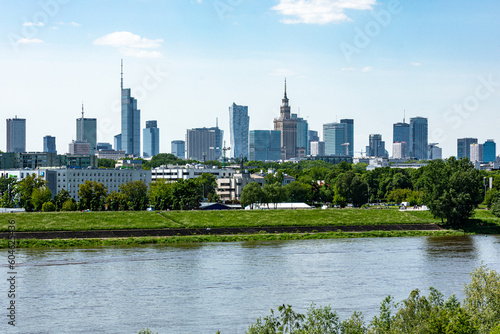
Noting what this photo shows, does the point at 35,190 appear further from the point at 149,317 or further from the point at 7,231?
the point at 149,317

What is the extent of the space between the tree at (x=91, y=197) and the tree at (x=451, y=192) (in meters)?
49.1

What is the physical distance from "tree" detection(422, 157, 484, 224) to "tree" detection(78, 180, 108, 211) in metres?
49.1

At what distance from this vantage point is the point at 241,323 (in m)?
37.7

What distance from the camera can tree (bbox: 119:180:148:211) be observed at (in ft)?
361

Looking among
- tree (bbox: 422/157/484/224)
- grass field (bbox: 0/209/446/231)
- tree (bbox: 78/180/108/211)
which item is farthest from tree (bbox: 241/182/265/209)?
tree (bbox: 422/157/484/224)

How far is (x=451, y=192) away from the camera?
297ft

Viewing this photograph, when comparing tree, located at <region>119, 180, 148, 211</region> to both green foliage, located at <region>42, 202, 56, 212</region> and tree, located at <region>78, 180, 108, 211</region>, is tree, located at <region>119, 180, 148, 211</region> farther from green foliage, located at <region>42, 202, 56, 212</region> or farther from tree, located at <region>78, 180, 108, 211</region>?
green foliage, located at <region>42, 202, 56, 212</region>

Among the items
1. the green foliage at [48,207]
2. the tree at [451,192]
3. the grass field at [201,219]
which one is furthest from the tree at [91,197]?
the tree at [451,192]

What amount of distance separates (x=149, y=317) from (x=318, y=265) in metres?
21.7

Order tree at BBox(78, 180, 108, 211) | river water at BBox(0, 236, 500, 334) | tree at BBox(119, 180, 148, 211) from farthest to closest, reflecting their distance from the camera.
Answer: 1. tree at BBox(119, 180, 148, 211)
2. tree at BBox(78, 180, 108, 211)
3. river water at BBox(0, 236, 500, 334)

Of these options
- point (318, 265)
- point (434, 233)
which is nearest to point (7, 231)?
point (318, 265)

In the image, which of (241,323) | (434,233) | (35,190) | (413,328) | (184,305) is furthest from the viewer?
(35,190)

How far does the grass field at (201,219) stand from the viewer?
84.3 meters

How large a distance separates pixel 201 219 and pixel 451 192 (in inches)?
1268
